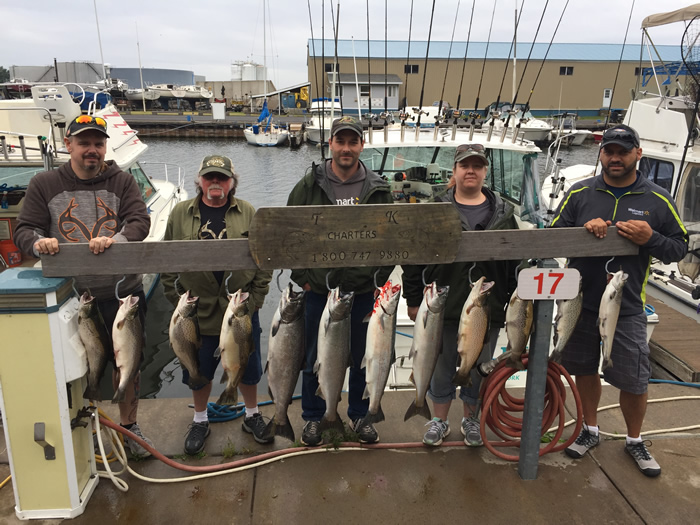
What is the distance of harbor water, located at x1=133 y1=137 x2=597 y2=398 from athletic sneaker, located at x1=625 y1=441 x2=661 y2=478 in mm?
3659

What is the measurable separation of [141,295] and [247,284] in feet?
2.37

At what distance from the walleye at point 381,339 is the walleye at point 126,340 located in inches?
53.2

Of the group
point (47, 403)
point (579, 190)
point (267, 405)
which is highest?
point (579, 190)

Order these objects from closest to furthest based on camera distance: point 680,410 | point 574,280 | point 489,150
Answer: point 574,280, point 680,410, point 489,150

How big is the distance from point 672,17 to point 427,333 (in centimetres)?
975

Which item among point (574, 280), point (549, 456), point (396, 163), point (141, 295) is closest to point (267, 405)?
point (141, 295)

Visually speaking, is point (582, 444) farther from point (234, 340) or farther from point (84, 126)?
point (84, 126)

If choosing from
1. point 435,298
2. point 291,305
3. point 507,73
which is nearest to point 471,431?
point 435,298

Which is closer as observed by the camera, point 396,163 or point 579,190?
point 579,190

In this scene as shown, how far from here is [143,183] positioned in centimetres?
1148

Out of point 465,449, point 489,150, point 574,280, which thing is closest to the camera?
point 574,280

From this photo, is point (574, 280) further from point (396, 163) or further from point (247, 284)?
point (396, 163)

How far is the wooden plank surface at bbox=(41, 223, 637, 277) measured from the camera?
2.67 m

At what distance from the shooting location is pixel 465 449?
358cm
